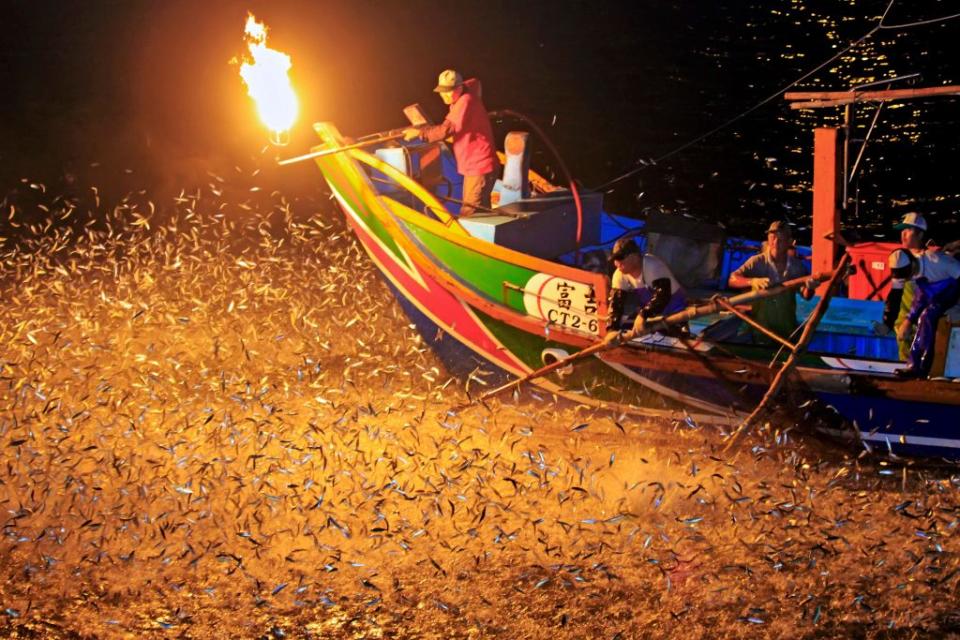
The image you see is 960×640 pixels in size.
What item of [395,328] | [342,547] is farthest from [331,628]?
[395,328]

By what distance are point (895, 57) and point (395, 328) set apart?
79.1 ft

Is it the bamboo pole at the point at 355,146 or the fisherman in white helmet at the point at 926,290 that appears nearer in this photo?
the fisherman in white helmet at the point at 926,290

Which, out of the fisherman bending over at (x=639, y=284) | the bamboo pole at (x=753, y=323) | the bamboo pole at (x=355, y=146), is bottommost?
the bamboo pole at (x=753, y=323)

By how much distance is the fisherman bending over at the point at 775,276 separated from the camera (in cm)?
1084

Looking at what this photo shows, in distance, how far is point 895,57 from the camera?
3316 centimetres

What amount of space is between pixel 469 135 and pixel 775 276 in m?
4.16

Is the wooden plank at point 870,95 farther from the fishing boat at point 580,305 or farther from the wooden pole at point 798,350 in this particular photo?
the wooden pole at point 798,350

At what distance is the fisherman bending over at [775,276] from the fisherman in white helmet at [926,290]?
1.04 metres

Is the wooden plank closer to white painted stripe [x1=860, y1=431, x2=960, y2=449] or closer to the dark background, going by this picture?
white painted stripe [x1=860, y1=431, x2=960, y2=449]

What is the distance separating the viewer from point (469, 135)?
1316 cm

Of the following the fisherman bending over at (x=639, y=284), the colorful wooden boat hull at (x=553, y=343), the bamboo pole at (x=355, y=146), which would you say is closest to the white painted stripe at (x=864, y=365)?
the colorful wooden boat hull at (x=553, y=343)

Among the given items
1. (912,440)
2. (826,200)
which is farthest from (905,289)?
(912,440)

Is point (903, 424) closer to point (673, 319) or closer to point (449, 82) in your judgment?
point (673, 319)

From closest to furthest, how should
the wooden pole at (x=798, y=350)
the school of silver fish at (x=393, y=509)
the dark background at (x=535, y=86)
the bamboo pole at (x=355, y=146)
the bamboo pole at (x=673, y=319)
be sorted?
the school of silver fish at (x=393, y=509) → the wooden pole at (x=798, y=350) → the bamboo pole at (x=673, y=319) → the bamboo pole at (x=355, y=146) → the dark background at (x=535, y=86)
